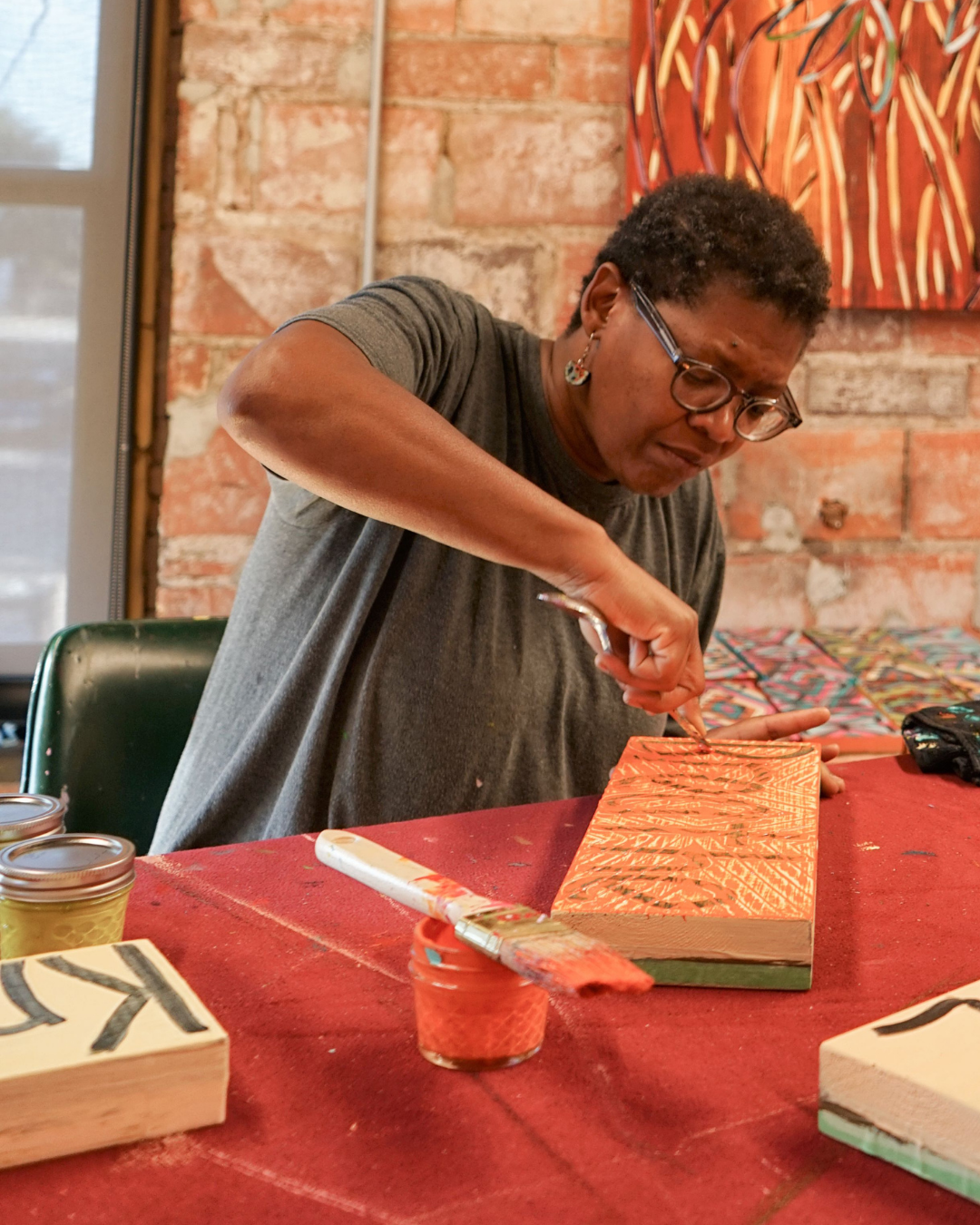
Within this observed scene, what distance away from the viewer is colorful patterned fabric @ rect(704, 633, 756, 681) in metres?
1.74

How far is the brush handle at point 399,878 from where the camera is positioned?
2.04 feet

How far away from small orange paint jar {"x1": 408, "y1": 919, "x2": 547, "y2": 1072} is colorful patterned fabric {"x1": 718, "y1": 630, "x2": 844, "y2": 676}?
4.01ft

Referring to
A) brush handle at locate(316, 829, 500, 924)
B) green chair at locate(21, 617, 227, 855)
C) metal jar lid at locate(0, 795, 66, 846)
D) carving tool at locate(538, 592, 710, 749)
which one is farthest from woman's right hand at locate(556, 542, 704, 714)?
green chair at locate(21, 617, 227, 855)

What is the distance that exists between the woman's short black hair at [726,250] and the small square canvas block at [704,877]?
1.60ft

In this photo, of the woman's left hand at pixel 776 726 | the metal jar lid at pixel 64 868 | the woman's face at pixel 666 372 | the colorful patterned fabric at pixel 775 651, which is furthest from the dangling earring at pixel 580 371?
the metal jar lid at pixel 64 868

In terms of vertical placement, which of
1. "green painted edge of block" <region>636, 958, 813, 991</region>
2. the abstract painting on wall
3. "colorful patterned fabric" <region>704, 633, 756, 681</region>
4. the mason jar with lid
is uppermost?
the abstract painting on wall

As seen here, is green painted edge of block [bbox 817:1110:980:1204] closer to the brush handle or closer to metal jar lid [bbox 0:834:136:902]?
the brush handle

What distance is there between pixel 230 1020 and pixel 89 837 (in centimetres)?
15

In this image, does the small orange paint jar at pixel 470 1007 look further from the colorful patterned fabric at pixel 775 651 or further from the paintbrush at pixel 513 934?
the colorful patterned fabric at pixel 775 651

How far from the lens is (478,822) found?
1014 mm

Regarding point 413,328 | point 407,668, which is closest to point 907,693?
point 407,668

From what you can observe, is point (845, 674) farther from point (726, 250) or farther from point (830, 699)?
point (726, 250)

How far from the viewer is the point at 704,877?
0.74 metres

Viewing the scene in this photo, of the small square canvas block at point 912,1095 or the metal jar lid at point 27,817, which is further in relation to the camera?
the metal jar lid at point 27,817
